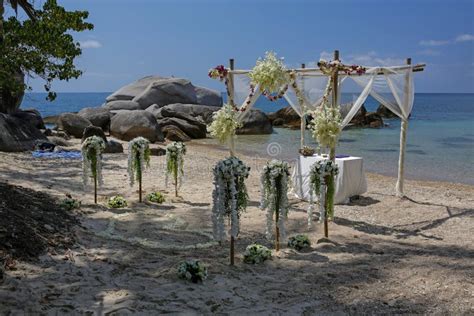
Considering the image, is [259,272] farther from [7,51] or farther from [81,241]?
[7,51]

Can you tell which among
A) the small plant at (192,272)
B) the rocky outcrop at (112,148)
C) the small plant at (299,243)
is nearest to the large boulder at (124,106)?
the rocky outcrop at (112,148)

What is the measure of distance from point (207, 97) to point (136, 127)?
16.3 m

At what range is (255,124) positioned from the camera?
34438 millimetres

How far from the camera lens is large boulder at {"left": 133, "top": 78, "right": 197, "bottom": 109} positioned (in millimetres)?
40625

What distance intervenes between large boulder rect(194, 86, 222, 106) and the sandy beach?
3010 centimetres

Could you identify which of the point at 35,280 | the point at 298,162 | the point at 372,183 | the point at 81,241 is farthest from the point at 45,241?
the point at 372,183

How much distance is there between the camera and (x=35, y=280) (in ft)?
19.5

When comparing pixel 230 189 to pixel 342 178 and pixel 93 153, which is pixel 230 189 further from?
pixel 342 178

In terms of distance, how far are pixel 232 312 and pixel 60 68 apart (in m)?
9.71

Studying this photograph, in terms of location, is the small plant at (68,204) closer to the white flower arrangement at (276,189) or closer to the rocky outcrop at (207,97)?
the white flower arrangement at (276,189)

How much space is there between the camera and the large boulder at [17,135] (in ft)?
62.0

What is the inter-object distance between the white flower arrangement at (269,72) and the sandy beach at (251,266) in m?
2.80

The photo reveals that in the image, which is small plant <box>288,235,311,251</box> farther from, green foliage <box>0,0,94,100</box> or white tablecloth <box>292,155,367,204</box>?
green foliage <box>0,0,94,100</box>

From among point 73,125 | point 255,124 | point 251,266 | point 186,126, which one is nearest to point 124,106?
point 186,126
